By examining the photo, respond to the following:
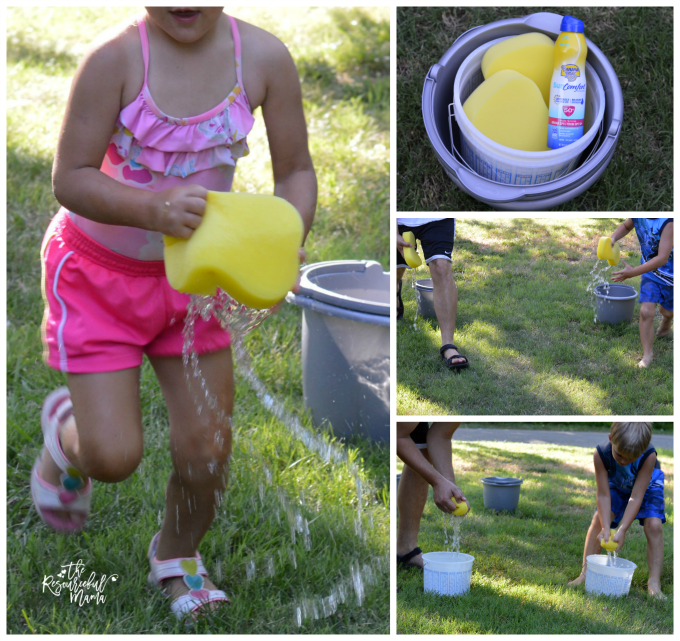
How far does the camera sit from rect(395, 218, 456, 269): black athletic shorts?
1.55m

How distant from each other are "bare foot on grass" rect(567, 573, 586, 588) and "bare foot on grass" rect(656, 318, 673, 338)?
671 millimetres

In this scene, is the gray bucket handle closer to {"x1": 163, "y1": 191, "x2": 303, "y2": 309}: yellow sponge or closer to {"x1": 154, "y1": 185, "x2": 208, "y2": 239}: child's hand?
{"x1": 163, "y1": 191, "x2": 303, "y2": 309}: yellow sponge

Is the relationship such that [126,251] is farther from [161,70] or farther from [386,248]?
[386,248]

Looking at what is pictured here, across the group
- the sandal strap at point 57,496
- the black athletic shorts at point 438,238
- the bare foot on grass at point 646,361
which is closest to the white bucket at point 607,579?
the bare foot on grass at point 646,361

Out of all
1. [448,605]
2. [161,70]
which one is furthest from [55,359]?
[448,605]

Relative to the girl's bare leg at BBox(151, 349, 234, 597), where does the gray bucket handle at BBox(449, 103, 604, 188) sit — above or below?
above

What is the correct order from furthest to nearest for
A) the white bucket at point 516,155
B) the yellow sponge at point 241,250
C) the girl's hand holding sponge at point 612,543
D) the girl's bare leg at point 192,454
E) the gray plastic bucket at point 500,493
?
the gray plastic bucket at point 500,493
the girl's hand holding sponge at point 612,543
the white bucket at point 516,155
the girl's bare leg at point 192,454
the yellow sponge at point 241,250

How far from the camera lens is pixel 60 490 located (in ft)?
5.66

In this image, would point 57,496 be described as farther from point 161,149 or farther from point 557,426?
point 557,426

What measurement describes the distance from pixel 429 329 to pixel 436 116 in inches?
25.3

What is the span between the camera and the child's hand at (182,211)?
4.16 feet

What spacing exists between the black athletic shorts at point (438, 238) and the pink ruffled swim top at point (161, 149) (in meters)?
0.44

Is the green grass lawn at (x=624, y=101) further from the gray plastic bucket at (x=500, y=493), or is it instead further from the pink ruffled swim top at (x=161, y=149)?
the gray plastic bucket at (x=500, y=493)

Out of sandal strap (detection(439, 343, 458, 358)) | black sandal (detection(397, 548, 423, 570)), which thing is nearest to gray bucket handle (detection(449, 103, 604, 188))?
sandal strap (detection(439, 343, 458, 358))
